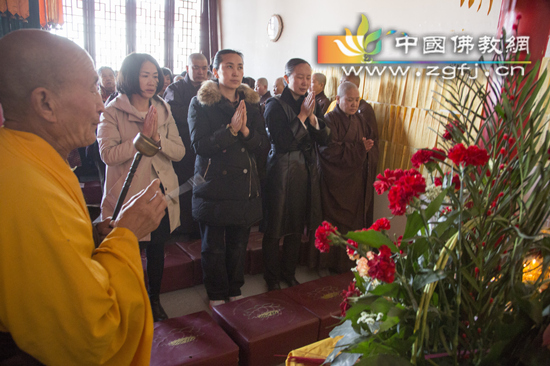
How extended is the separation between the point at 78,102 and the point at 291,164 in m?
1.75

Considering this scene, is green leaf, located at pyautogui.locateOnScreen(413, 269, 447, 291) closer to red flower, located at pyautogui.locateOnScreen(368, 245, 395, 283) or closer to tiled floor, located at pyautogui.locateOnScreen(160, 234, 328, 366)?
red flower, located at pyautogui.locateOnScreen(368, 245, 395, 283)

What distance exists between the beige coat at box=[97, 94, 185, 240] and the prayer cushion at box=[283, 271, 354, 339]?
32.3 inches

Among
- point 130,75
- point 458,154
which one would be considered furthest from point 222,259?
point 458,154

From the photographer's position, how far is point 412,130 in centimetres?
308

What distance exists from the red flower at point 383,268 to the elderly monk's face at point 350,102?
2321 millimetres

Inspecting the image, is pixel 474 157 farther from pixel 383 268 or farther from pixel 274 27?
pixel 274 27

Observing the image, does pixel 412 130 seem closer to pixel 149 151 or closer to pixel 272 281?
pixel 272 281

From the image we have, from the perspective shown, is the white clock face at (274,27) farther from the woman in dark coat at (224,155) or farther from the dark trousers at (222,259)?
the dark trousers at (222,259)

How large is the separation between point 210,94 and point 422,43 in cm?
184

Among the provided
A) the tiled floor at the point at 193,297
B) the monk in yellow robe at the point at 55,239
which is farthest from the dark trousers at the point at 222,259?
the monk in yellow robe at the point at 55,239

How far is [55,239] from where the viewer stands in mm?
730

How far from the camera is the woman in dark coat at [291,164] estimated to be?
248 centimetres

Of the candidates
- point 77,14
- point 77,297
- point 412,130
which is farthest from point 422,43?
point 77,14

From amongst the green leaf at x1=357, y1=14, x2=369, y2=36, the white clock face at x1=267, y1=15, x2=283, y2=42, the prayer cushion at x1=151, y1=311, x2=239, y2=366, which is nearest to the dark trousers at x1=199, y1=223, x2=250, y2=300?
the prayer cushion at x1=151, y1=311, x2=239, y2=366
